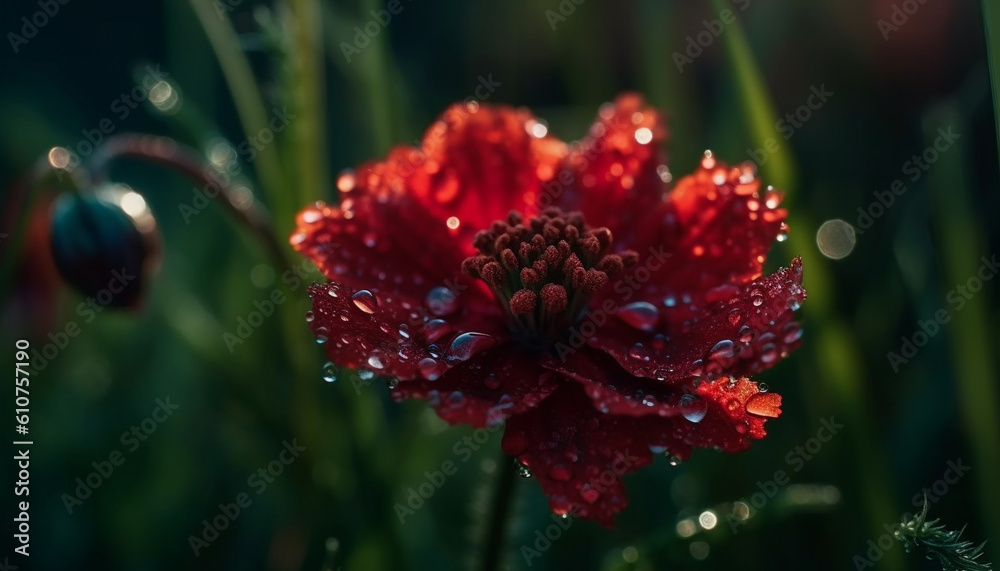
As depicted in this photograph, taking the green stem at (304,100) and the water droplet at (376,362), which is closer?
the water droplet at (376,362)

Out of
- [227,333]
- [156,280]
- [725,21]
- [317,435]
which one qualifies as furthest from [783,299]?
[156,280]

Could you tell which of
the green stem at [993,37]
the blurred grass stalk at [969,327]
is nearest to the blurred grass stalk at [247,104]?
the green stem at [993,37]

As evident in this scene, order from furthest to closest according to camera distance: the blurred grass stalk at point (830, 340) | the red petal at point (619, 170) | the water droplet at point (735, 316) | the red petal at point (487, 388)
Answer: the blurred grass stalk at point (830, 340), the red petal at point (619, 170), the water droplet at point (735, 316), the red petal at point (487, 388)

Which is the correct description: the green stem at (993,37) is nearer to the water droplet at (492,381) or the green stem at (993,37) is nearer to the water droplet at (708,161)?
the water droplet at (708,161)

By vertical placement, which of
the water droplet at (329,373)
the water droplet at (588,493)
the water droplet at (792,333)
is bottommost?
the water droplet at (588,493)

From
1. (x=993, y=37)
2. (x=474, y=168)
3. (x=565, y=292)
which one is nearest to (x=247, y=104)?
(x=474, y=168)

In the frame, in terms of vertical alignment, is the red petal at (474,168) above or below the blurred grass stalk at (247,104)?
below

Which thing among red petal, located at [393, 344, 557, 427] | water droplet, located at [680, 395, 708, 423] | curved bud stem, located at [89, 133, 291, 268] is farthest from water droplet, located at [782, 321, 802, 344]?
curved bud stem, located at [89, 133, 291, 268]

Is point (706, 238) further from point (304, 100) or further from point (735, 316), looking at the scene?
point (304, 100)

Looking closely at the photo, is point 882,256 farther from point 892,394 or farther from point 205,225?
point 205,225

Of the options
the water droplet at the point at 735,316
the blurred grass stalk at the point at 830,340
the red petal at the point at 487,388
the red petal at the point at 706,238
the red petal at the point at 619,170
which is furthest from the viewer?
the blurred grass stalk at the point at 830,340
